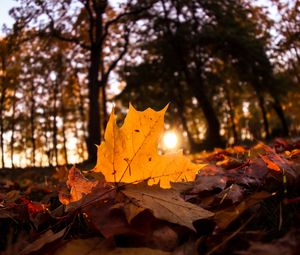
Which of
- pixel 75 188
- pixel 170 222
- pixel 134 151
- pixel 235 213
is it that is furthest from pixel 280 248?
pixel 75 188

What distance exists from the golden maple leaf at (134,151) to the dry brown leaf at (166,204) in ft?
0.10

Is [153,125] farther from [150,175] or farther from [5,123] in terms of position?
[5,123]

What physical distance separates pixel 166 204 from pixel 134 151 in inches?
6.6

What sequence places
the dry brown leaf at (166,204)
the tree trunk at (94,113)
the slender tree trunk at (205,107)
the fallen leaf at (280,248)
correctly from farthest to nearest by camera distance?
1. the slender tree trunk at (205,107)
2. the tree trunk at (94,113)
3. the dry brown leaf at (166,204)
4. the fallen leaf at (280,248)

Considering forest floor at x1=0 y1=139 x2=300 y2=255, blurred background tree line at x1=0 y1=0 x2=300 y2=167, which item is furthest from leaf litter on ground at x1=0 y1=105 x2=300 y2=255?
blurred background tree line at x1=0 y1=0 x2=300 y2=167

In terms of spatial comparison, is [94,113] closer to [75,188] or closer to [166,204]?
[75,188]

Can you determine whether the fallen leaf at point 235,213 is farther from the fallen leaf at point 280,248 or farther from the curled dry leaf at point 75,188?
the curled dry leaf at point 75,188

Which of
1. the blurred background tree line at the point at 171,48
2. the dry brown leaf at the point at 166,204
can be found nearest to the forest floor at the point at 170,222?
the dry brown leaf at the point at 166,204

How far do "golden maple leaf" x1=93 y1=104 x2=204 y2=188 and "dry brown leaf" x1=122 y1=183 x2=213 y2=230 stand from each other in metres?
0.03

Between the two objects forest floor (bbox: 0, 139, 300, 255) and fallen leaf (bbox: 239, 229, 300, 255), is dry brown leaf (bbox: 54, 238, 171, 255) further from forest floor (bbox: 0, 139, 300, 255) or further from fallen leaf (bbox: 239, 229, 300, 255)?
fallen leaf (bbox: 239, 229, 300, 255)

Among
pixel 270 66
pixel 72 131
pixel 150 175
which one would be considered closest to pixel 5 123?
pixel 72 131

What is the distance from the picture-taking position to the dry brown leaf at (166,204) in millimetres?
858

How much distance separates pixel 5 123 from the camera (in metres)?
27.8

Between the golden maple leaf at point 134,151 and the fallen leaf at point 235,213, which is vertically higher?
the golden maple leaf at point 134,151
